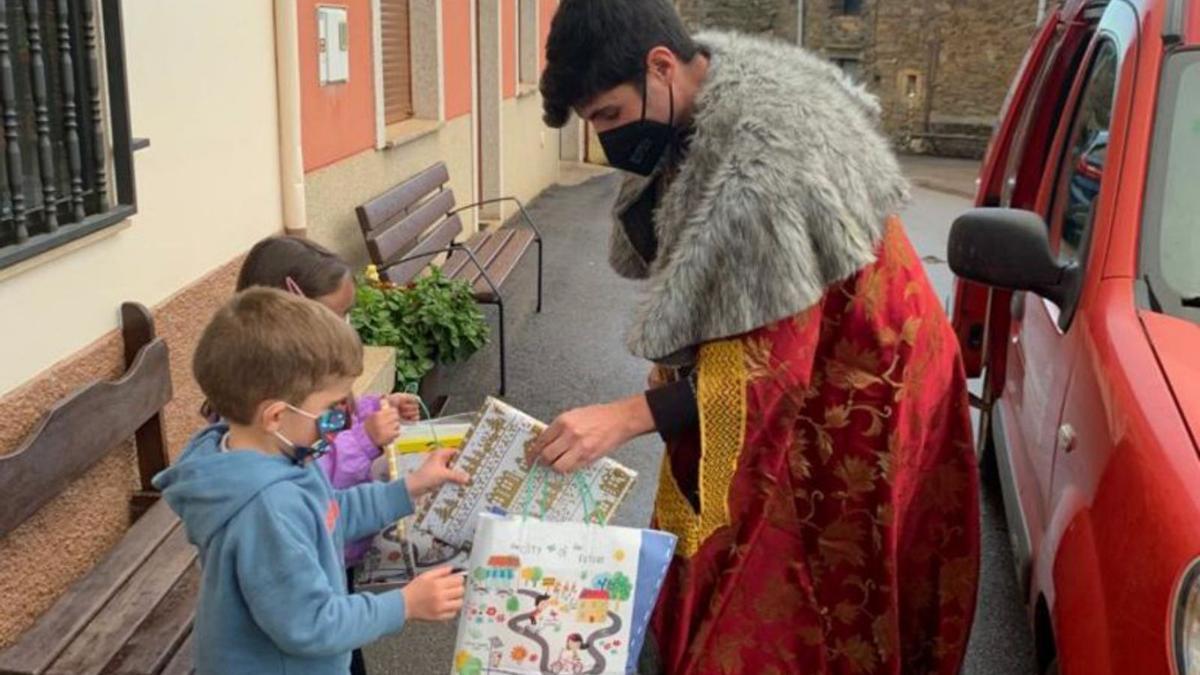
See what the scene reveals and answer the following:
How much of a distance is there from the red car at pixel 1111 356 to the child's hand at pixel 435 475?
114 centimetres

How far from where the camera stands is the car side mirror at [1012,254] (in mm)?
2844

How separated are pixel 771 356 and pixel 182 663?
1606 mm

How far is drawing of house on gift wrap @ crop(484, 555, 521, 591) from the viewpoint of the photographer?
2.15 m

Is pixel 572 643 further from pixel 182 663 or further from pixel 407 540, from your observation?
pixel 182 663

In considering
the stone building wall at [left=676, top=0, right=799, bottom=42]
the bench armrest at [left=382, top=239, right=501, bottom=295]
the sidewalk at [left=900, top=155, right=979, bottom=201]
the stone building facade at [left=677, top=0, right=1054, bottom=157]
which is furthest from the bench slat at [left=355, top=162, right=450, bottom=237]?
the stone building wall at [left=676, top=0, right=799, bottom=42]

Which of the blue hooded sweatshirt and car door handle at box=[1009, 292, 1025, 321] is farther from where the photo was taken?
car door handle at box=[1009, 292, 1025, 321]

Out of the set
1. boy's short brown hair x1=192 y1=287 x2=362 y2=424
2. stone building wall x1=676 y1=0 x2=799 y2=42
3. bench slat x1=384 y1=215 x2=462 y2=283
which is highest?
stone building wall x1=676 y1=0 x2=799 y2=42

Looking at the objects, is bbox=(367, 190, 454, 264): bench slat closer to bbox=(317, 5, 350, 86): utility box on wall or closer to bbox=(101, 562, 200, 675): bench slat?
bbox=(317, 5, 350, 86): utility box on wall

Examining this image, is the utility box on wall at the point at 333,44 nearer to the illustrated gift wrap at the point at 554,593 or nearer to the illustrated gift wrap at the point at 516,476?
the illustrated gift wrap at the point at 516,476

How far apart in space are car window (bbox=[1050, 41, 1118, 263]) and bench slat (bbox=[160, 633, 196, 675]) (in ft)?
7.34

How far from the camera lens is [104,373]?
3.59m

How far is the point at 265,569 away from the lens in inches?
77.1

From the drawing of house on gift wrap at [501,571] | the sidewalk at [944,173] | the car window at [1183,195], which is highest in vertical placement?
the car window at [1183,195]

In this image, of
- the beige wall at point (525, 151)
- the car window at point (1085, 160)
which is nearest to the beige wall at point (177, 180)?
the car window at point (1085, 160)
